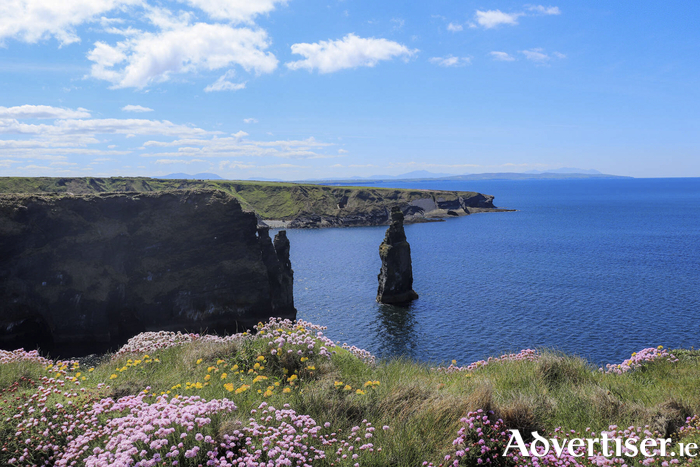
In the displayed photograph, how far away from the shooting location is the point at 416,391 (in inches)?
335

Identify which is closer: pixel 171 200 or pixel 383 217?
pixel 171 200

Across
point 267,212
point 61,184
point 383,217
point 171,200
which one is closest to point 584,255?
point 171,200

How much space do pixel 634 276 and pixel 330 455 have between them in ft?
245

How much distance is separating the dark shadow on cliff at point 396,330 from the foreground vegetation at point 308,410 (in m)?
27.8

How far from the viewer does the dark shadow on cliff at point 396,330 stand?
40447 millimetres

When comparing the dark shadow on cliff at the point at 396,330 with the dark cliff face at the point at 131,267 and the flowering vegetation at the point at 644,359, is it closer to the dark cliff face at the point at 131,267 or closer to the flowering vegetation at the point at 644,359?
the dark cliff face at the point at 131,267

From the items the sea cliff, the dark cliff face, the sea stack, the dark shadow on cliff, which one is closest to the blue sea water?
the dark shadow on cliff

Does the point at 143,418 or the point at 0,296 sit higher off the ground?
the point at 143,418

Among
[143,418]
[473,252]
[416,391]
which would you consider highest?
[143,418]

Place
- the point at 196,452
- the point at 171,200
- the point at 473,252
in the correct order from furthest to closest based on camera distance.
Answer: the point at 473,252, the point at 171,200, the point at 196,452

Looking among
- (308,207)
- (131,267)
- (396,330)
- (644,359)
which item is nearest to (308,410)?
(644,359)

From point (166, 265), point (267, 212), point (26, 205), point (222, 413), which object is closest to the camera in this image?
point (222, 413)

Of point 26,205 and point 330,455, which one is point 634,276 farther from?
point 26,205

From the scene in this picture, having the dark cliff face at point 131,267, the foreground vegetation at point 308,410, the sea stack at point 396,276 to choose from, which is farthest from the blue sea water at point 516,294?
the foreground vegetation at point 308,410
